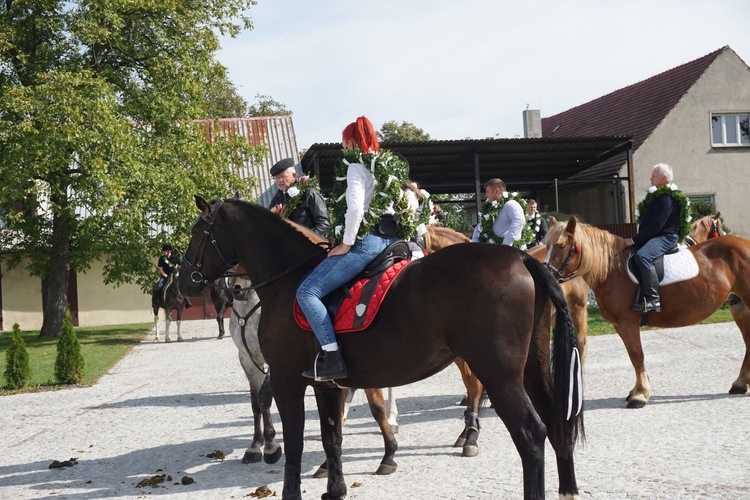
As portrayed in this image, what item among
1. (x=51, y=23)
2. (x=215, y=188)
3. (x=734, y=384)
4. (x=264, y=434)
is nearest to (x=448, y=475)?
(x=264, y=434)

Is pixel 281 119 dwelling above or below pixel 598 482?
above

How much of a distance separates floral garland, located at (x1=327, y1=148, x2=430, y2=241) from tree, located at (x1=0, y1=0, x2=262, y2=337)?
50.1 feet

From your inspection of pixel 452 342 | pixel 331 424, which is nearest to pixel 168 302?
pixel 331 424

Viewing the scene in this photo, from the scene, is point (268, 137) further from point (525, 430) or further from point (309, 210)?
point (525, 430)

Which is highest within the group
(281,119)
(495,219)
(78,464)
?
(281,119)

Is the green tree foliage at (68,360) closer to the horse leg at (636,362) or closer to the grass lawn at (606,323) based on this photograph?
the horse leg at (636,362)

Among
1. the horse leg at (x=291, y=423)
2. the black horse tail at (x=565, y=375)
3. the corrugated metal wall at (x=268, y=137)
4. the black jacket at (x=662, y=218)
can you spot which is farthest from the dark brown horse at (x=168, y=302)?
the black horse tail at (x=565, y=375)

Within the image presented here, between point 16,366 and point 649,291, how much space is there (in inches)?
419

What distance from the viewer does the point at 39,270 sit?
23.3 meters

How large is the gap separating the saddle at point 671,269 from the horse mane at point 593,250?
0.18m

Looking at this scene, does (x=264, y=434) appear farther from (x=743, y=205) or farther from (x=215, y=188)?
(x=743, y=205)

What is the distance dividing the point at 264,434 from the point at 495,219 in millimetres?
3981

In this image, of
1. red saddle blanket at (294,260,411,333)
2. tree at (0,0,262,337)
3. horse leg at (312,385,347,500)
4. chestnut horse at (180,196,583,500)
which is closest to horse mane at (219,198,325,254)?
chestnut horse at (180,196,583,500)

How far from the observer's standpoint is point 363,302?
5.04 metres
